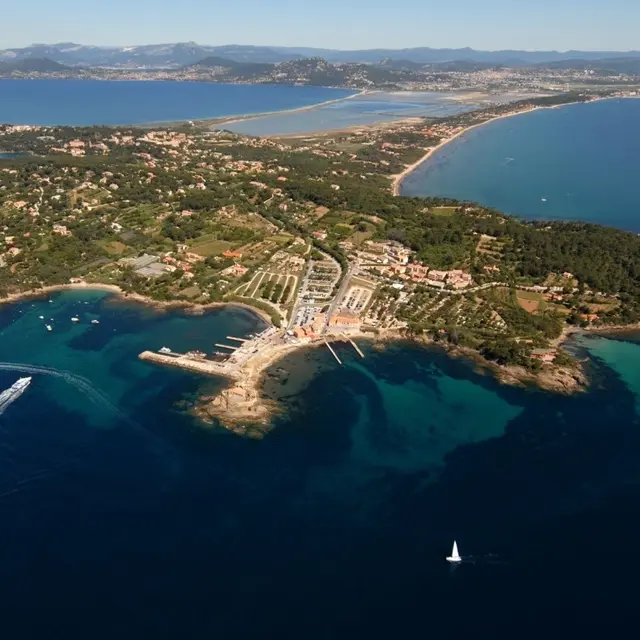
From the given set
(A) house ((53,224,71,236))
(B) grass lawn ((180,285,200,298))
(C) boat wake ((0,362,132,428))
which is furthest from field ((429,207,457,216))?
(C) boat wake ((0,362,132,428))

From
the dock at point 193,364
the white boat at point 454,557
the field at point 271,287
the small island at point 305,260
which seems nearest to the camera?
the white boat at point 454,557

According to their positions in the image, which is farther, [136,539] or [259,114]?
[259,114]

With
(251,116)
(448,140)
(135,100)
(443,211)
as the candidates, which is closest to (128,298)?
(443,211)

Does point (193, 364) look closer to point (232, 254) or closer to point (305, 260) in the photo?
point (305, 260)

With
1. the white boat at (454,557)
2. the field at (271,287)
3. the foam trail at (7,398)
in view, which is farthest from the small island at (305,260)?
the white boat at (454,557)

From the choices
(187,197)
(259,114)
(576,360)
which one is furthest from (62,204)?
(259,114)

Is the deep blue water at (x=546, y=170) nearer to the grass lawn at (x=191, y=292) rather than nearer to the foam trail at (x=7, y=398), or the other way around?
the grass lawn at (x=191, y=292)

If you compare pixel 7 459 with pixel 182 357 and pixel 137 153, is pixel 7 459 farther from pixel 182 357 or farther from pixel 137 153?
pixel 137 153
